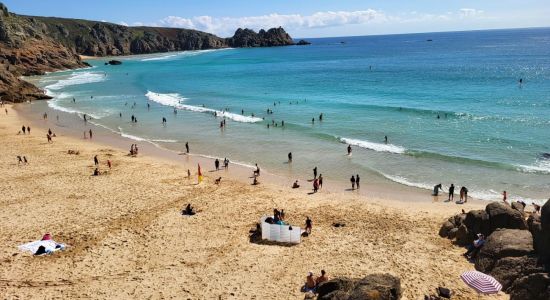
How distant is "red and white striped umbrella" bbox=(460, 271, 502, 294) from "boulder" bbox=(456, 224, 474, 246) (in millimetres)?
3539

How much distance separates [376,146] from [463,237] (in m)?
18.7

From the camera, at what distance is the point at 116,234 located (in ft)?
65.9

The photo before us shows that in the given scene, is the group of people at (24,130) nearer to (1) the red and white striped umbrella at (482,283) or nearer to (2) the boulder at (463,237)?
(2) the boulder at (463,237)

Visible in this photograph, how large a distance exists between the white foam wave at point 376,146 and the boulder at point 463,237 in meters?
16.3

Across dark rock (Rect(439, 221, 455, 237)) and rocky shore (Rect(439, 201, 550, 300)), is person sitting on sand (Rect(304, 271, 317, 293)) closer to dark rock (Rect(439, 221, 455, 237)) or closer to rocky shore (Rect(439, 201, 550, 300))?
rocky shore (Rect(439, 201, 550, 300))

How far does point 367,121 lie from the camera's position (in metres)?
46.4

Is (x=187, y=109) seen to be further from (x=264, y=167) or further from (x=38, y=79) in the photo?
(x=38, y=79)

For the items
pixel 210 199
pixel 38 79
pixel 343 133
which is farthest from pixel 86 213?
pixel 38 79

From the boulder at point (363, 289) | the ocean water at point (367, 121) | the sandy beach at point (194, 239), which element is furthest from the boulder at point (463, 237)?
the ocean water at point (367, 121)

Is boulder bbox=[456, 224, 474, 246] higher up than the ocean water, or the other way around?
the ocean water

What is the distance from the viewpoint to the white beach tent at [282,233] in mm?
19156

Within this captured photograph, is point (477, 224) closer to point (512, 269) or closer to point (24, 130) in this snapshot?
point (512, 269)

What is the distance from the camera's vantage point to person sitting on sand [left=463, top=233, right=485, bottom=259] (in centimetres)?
1741

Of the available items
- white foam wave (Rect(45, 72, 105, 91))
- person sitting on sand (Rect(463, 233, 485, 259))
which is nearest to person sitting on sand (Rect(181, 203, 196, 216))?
person sitting on sand (Rect(463, 233, 485, 259))
